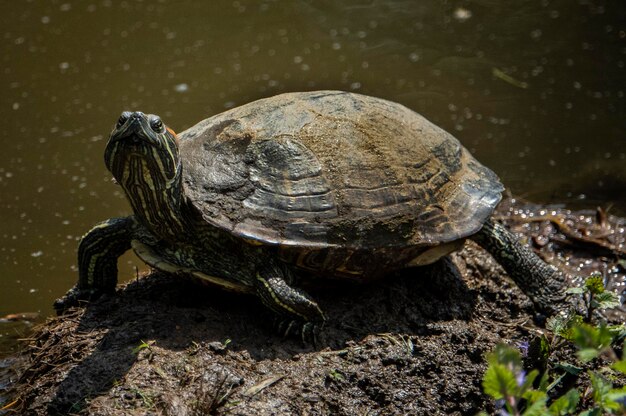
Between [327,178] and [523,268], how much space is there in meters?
1.62

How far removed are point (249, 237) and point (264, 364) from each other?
73 centimetres

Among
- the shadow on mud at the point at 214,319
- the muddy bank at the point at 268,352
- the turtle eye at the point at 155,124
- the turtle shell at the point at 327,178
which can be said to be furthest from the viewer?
the turtle shell at the point at 327,178

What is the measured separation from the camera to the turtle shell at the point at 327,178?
14.9 feet

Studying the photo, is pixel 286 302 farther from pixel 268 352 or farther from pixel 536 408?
pixel 536 408

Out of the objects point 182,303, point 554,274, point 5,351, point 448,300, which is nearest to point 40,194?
point 5,351

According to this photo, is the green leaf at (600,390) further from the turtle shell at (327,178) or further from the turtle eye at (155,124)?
the turtle eye at (155,124)

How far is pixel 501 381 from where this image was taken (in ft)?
9.79

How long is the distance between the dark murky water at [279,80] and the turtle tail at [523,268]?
6.63 feet

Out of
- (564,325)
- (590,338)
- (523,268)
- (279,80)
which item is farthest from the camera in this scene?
(279,80)

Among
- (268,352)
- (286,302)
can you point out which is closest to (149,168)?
(286,302)

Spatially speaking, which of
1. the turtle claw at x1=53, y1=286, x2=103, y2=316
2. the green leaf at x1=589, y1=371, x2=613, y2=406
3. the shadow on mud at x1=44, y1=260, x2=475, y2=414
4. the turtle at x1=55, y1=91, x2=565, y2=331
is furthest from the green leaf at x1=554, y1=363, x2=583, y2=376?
the turtle claw at x1=53, y1=286, x2=103, y2=316

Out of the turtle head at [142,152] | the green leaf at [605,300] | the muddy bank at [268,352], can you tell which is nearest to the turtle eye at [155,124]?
the turtle head at [142,152]

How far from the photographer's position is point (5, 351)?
17.8ft

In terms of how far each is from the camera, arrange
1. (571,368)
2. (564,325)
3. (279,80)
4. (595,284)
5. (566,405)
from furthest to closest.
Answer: (279,80) < (595,284) < (564,325) < (571,368) < (566,405)
